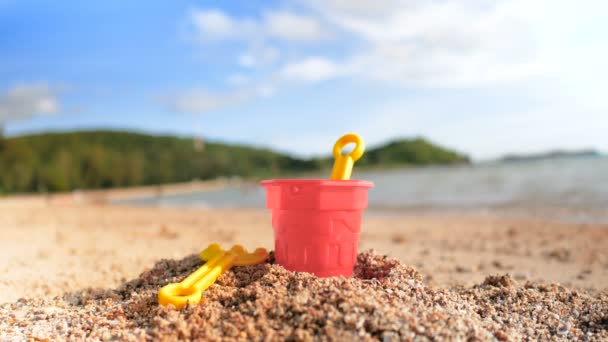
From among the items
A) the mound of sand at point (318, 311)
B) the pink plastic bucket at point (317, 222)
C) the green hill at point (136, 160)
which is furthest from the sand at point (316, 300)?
the green hill at point (136, 160)

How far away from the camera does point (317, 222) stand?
2682 mm

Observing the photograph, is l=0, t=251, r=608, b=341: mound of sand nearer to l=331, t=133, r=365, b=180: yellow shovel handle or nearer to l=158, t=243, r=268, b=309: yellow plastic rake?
l=158, t=243, r=268, b=309: yellow plastic rake

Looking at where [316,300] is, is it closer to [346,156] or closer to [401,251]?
[346,156]

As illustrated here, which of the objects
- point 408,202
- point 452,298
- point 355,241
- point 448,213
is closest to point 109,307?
point 355,241

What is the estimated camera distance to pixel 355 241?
287 centimetres

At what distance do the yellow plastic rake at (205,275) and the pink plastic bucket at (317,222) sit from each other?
31 centimetres

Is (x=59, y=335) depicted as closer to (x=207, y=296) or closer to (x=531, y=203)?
(x=207, y=296)

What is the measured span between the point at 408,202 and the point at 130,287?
1247 cm

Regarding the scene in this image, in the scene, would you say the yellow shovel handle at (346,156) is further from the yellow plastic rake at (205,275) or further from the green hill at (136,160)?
the green hill at (136,160)

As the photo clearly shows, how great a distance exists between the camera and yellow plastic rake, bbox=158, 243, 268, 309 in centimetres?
249

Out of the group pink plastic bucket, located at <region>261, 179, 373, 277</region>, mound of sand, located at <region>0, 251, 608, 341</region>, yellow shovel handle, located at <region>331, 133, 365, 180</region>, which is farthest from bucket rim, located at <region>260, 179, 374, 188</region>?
mound of sand, located at <region>0, 251, 608, 341</region>

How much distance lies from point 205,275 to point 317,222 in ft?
2.46

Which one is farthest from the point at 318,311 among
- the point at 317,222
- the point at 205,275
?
the point at 205,275

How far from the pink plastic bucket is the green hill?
35.1 meters
